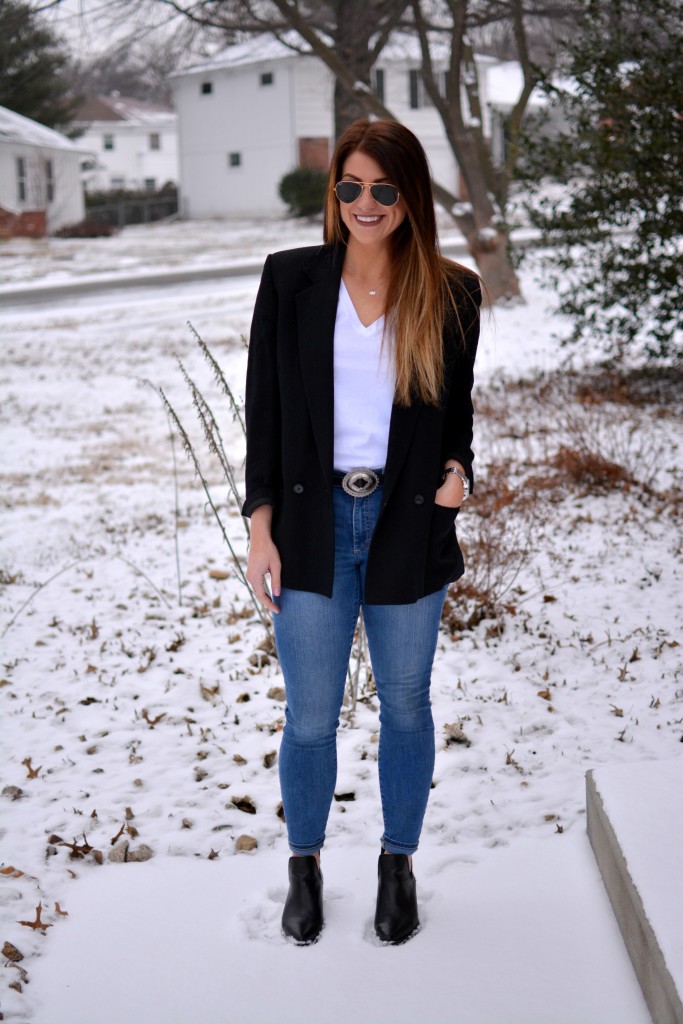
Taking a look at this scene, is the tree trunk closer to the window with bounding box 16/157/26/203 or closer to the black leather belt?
the black leather belt

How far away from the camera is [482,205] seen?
13641mm

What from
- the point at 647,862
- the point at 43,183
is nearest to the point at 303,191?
the point at 43,183

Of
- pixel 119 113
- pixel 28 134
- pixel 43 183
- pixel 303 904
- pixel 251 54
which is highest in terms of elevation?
pixel 119 113

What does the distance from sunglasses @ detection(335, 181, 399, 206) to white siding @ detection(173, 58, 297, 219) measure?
35.6 metres

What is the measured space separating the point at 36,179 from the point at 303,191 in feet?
28.2

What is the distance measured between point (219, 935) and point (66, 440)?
710cm

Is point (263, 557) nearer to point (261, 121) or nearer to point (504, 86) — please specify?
point (261, 121)

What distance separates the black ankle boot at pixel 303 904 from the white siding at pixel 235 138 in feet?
118

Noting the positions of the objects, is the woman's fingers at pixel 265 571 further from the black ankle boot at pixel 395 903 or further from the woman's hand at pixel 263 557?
the black ankle boot at pixel 395 903

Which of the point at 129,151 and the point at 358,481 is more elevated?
the point at 129,151

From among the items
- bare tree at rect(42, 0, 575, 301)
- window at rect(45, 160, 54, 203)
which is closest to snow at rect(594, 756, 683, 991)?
bare tree at rect(42, 0, 575, 301)

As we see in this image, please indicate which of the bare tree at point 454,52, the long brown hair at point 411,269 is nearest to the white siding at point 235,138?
the bare tree at point 454,52

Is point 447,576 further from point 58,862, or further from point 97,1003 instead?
point 58,862

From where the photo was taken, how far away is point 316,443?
7.95 ft
